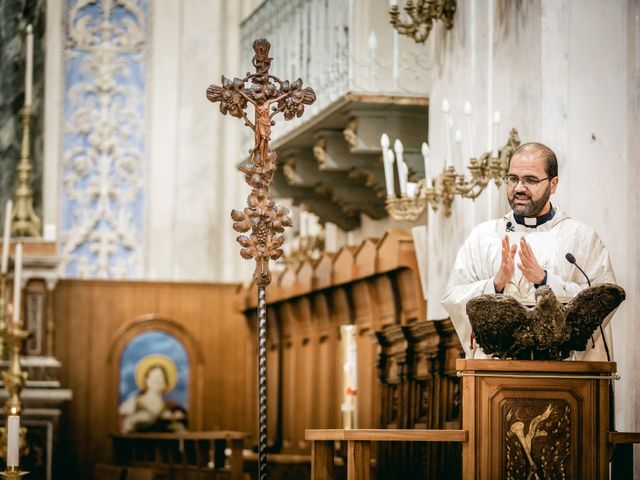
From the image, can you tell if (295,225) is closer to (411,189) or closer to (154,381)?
(154,381)

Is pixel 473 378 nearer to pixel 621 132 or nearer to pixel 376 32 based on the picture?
pixel 621 132

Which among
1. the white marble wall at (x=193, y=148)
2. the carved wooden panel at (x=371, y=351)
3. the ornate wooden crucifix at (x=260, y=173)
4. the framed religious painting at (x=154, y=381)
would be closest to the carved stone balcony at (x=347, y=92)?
the carved wooden panel at (x=371, y=351)

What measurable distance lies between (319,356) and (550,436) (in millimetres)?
7460

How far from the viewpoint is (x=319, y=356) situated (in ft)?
Result: 47.3

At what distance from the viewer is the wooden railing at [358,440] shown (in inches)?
278

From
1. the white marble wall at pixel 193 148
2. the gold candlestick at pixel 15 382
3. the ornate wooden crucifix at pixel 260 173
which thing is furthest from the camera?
the white marble wall at pixel 193 148

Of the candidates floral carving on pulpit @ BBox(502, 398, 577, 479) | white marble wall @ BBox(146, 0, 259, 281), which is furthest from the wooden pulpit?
white marble wall @ BBox(146, 0, 259, 281)

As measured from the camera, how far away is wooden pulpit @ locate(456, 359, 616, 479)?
702 centimetres

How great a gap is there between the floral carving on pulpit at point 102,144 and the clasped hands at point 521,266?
12.1 meters

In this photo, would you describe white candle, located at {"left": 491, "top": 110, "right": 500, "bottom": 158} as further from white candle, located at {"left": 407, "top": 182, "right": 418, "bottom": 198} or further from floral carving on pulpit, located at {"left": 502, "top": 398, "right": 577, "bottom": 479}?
floral carving on pulpit, located at {"left": 502, "top": 398, "right": 577, "bottom": 479}

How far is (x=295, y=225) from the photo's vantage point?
61.2 ft

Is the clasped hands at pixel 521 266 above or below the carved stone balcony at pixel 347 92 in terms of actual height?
below

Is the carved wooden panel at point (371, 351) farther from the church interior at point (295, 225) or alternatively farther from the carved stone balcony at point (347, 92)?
the carved stone balcony at point (347, 92)

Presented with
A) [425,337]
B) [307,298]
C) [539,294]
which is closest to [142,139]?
[307,298]
